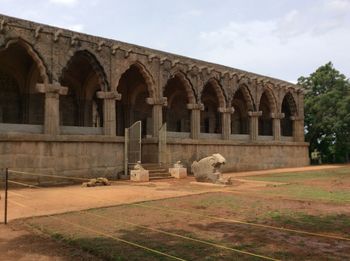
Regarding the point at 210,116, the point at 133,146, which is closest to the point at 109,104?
the point at 133,146

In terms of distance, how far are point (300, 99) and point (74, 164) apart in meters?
19.9

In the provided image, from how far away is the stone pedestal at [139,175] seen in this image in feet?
53.4

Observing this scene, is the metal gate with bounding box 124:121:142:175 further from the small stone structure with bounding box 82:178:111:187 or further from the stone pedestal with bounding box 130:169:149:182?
the small stone structure with bounding box 82:178:111:187

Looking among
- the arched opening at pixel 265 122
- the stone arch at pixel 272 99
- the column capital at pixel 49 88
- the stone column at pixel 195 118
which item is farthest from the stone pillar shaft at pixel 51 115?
the arched opening at pixel 265 122

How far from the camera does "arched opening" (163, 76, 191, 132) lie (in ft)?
83.0

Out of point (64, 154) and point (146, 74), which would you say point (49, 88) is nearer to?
point (64, 154)

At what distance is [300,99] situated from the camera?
29.9m

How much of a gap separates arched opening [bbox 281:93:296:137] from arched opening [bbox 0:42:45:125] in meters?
18.4

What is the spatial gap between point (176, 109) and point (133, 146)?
9.06 metres

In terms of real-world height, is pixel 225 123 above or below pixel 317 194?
above

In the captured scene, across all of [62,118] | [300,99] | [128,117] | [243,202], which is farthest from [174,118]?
[243,202]

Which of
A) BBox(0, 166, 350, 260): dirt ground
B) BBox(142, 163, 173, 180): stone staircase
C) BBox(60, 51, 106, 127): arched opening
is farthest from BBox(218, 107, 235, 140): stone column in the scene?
BBox(0, 166, 350, 260): dirt ground

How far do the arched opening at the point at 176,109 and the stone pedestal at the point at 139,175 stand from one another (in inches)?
356

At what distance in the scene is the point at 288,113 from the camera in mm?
31219
